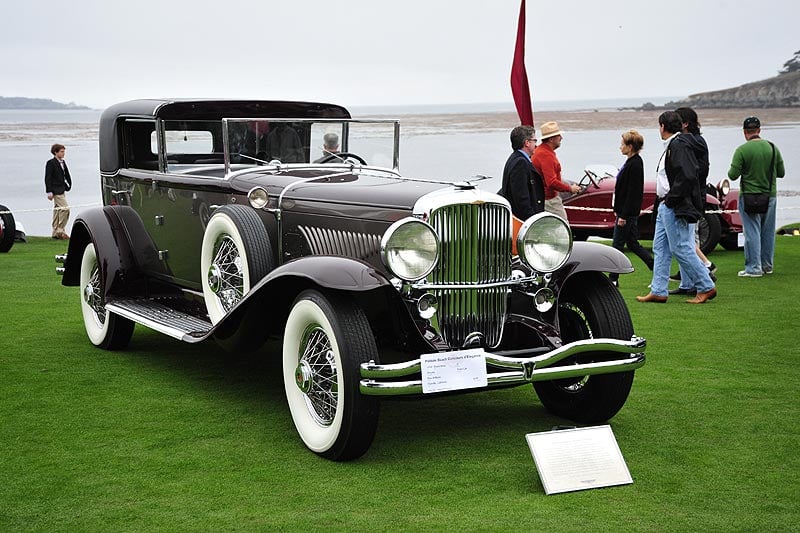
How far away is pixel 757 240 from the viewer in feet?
34.4

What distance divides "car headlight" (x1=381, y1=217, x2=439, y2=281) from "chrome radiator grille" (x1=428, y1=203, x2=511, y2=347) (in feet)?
0.45

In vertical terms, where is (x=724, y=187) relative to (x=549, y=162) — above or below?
below

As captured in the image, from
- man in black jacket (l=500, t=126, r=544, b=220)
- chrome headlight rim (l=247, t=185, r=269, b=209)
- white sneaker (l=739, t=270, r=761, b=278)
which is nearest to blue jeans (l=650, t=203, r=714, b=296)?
man in black jacket (l=500, t=126, r=544, b=220)

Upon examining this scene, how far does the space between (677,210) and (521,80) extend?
2.06 meters

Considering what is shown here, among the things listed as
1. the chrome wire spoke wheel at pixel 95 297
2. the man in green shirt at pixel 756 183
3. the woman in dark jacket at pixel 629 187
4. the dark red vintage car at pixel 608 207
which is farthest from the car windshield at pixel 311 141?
the dark red vintage car at pixel 608 207

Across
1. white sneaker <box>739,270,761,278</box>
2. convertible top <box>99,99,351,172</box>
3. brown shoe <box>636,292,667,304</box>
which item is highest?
convertible top <box>99,99,351,172</box>

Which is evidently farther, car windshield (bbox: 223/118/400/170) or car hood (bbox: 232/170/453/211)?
car windshield (bbox: 223/118/400/170)

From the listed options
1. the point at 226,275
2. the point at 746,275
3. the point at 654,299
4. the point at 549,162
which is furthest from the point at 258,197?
the point at 746,275

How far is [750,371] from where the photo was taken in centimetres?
611

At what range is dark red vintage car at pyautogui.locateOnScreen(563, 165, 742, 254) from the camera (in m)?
12.9

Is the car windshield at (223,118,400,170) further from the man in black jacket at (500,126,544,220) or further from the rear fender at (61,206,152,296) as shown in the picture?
the man in black jacket at (500,126,544,220)

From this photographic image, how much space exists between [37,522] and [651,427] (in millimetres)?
3021

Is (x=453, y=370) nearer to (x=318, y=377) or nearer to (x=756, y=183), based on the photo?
(x=318, y=377)

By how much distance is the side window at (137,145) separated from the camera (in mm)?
7277
